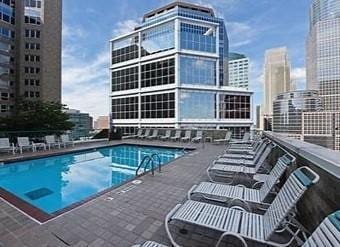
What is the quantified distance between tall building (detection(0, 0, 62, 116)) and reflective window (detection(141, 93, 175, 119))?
20.8 metres

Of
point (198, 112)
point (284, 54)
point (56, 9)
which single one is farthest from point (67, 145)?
point (284, 54)

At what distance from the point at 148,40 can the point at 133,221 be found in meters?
26.0

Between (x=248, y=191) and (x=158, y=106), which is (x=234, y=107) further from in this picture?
(x=248, y=191)

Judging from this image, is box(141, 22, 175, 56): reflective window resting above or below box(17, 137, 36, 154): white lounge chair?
above

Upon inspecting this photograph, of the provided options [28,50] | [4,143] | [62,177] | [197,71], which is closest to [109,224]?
[62,177]

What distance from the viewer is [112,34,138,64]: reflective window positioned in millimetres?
27503

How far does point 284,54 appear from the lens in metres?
90.9

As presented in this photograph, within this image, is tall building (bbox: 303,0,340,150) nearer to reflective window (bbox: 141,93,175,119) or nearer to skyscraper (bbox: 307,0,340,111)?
skyscraper (bbox: 307,0,340,111)

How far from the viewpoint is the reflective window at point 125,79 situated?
90.0 feet

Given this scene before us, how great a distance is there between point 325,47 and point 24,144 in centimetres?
7516

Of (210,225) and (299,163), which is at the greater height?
(299,163)

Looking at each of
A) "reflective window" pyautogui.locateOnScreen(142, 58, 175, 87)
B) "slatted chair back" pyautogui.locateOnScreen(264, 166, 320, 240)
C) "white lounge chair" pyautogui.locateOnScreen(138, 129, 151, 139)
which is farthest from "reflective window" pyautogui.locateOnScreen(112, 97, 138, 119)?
"slatted chair back" pyautogui.locateOnScreen(264, 166, 320, 240)

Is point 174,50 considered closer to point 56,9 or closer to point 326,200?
point 326,200

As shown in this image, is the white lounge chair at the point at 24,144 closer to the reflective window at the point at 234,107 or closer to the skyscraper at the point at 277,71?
the reflective window at the point at 234,107
